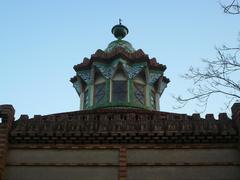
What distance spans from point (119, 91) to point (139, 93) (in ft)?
4.35

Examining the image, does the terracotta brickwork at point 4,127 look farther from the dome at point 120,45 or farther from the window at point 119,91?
the dome at point 120,45

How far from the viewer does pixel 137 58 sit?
27.5 metres

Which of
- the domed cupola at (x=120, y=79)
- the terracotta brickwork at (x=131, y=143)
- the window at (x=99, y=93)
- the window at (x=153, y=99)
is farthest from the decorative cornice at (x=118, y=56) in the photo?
the terracotta brickwork at (x=131, y=143)

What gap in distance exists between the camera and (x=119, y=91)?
86.8ft

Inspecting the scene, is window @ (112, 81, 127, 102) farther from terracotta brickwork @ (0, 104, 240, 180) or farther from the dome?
terracotta brickwork @ (0, 104, 240, 180)

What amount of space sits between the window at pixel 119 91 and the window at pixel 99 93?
708 mm

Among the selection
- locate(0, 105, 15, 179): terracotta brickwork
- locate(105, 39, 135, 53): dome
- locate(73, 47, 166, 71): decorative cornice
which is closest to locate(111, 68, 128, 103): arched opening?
locate(73, 47, 166, 71): decorative cornice

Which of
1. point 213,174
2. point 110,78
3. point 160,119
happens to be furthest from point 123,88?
point 213,174

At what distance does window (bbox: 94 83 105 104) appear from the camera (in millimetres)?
26372

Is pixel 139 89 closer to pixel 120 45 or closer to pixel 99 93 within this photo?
pixel 99 93

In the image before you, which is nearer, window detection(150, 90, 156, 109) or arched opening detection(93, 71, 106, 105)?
arched opening detection(93, 71, 106, 105)

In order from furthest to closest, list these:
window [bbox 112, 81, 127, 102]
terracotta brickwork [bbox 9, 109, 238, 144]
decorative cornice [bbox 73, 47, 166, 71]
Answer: decorative cornice [bbox 73, 47, 166, 71] → window [bbox 112, 81, 127, 102] → terracotta brickwork [bbox 9, 109, 238, 144]

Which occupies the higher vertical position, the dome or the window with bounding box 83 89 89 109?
the dome

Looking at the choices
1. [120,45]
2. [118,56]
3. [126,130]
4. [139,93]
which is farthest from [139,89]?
[126,130]
